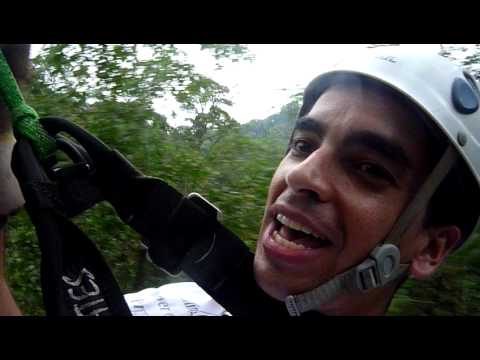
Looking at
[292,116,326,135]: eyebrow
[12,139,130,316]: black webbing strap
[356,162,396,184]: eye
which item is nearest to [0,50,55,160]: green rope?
[12,139,130,316]: black webbing strap

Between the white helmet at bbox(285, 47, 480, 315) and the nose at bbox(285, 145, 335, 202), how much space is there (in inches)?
7.7

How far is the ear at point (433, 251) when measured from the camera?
1.41m

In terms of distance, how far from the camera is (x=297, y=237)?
1.27m

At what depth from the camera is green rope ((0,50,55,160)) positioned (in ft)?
3.56

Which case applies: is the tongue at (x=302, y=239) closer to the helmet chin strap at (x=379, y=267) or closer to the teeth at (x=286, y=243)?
the teeth at (x=286, y=243)

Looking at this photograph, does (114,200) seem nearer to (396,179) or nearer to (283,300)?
(283,300)

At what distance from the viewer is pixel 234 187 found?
4.96 feet

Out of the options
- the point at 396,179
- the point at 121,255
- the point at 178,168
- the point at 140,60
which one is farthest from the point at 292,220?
the point at 140,60

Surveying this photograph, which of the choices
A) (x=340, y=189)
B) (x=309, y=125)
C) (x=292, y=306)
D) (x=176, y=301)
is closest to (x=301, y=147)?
(x=309, y=125)

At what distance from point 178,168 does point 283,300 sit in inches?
19.2

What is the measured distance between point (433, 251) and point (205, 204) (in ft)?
2.15

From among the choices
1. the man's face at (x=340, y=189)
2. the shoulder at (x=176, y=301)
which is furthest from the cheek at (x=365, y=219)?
the shoulder at (x=176, y=301)

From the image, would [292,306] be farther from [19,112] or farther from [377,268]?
[19,112]
